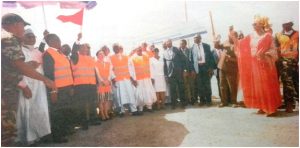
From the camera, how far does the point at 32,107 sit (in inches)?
127

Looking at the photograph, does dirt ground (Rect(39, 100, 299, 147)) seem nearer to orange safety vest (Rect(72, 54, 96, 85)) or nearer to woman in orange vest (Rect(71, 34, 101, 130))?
woman in orange vest (Rect(71, 34, 101, 130))

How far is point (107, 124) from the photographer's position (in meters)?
3.42

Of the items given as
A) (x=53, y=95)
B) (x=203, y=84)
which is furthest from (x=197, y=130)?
(x=53, y=95)

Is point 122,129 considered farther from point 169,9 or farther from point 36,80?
point 169,9

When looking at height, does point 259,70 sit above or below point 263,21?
below

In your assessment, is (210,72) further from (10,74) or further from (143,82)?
(10,74)

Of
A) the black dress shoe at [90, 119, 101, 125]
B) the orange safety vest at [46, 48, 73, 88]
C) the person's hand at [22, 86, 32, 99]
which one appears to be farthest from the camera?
the black dress shoe at [90, 119, 101, 125]

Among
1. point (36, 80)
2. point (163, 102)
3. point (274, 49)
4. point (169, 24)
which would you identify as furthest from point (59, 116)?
point (274, 49)

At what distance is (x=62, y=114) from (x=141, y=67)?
0.82 metres

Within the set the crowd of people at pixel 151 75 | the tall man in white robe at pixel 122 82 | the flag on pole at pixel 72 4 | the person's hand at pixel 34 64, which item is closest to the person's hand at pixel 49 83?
the crowd of people at pixel 151 75

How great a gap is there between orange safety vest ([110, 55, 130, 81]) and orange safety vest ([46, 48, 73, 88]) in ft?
1.40

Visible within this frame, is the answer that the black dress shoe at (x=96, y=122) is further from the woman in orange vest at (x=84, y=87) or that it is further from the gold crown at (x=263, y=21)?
the gold crown at (x=263, y=21)

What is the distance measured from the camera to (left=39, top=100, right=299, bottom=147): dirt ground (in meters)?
3.31

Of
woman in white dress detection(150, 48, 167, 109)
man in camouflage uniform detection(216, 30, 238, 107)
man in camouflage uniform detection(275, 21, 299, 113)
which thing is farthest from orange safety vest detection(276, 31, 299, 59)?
woman in white dress detection(150, 48, 167, 109)
